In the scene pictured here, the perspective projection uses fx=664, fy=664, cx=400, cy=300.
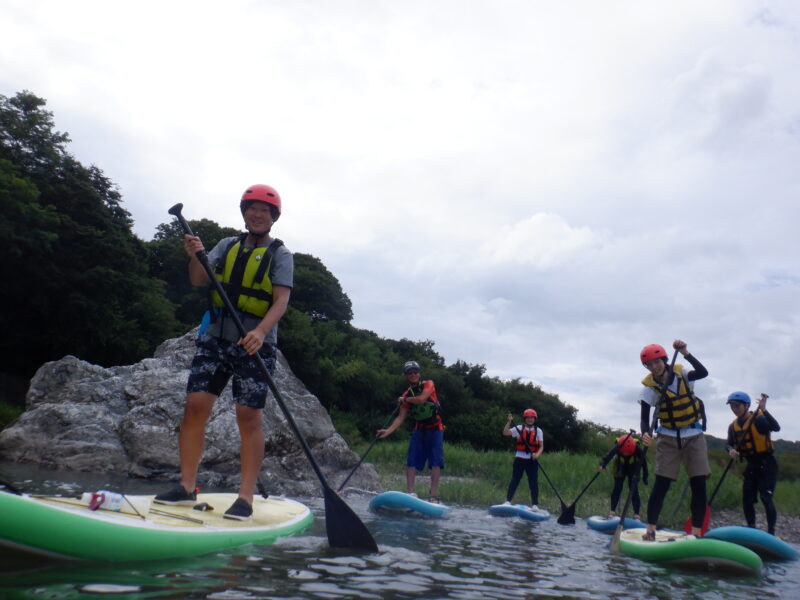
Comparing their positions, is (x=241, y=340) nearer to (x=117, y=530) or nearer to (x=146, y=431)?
(x=117, y=530)

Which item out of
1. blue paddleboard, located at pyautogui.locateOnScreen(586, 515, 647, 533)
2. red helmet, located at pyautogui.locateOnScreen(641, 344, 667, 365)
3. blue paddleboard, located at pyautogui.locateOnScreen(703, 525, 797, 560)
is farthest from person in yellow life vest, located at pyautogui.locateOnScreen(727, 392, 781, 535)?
red helmet, located at pyautogui.locateOnScreen(641, 344, 667, 365)

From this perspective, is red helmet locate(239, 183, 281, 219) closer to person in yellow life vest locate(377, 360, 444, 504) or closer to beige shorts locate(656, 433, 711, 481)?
beige shorts locate(656, 433, 711, 481)

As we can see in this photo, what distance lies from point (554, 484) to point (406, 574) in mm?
11638

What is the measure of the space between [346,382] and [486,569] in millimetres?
22171

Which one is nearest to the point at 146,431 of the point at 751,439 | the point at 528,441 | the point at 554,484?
the point at 528,441

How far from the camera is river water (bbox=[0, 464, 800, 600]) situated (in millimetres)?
2828

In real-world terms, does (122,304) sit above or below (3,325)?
above

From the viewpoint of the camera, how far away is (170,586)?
287 cm

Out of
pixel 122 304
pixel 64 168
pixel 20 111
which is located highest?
pixel 20 111

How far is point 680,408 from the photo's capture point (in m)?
6.50

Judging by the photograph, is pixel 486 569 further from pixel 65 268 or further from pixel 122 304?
pixel 122 304

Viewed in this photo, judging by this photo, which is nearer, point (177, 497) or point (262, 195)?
point (177, 497)

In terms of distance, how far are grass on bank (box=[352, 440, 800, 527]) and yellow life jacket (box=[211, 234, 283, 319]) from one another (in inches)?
284

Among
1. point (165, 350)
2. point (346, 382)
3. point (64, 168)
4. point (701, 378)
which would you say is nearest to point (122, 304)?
point (64, 168)
